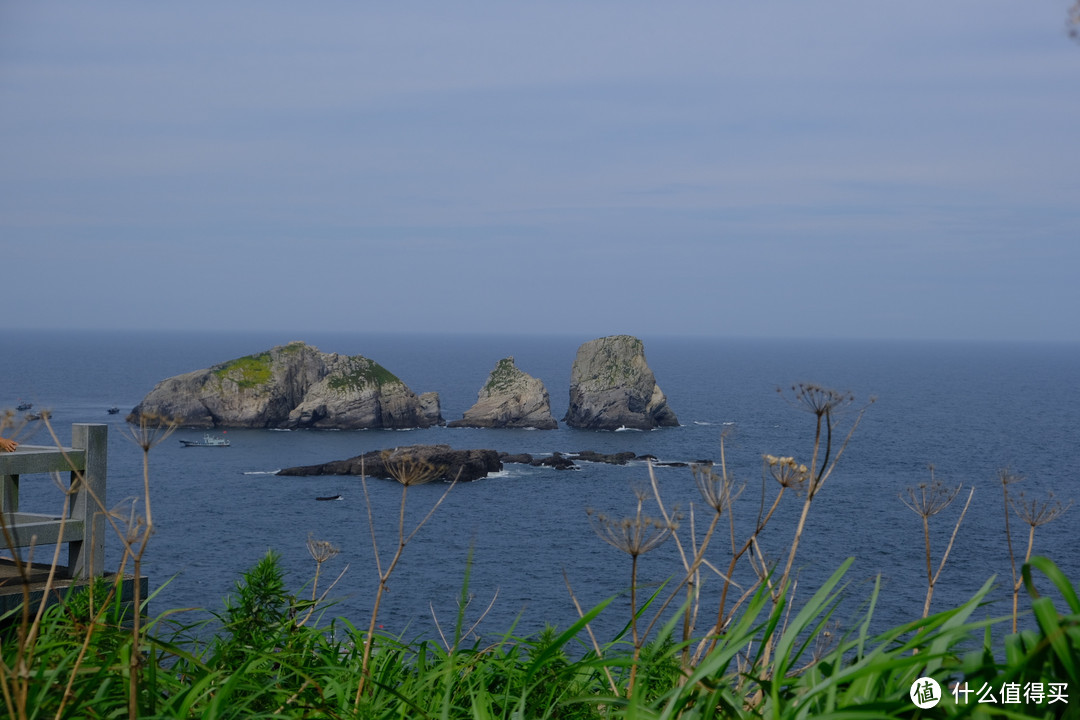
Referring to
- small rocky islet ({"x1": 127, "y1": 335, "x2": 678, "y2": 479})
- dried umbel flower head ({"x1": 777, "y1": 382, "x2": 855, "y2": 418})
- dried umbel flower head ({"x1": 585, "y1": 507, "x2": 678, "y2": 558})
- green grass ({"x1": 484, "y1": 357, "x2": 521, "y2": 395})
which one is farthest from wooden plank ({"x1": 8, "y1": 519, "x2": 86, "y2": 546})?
green grass ({"x1": 484, "y1": 357, "x2": 521, "y2": 395})

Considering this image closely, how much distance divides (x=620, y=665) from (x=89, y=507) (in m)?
4.72

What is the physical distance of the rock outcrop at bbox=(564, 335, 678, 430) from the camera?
103 metres

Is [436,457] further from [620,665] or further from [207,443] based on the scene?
[620,665]

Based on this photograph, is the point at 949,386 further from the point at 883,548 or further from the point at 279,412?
the point at 883,548

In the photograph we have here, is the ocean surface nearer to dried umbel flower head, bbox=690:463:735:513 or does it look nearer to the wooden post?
the wooden post

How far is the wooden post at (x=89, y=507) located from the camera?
21.4ft

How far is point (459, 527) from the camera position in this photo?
54.0m

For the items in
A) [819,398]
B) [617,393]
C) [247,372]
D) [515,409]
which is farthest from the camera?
[247,372]

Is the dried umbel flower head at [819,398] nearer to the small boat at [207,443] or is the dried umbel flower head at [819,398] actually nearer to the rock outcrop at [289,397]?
the small boat at [207,443]

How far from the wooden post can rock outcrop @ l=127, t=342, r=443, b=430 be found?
9612 centimetres

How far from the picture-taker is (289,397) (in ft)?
343

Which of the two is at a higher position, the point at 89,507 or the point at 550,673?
the point at 89,507

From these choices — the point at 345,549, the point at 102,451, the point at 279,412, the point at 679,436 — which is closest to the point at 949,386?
the point at 679,436

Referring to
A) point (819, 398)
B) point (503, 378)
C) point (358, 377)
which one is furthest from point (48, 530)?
point (503, 378)
